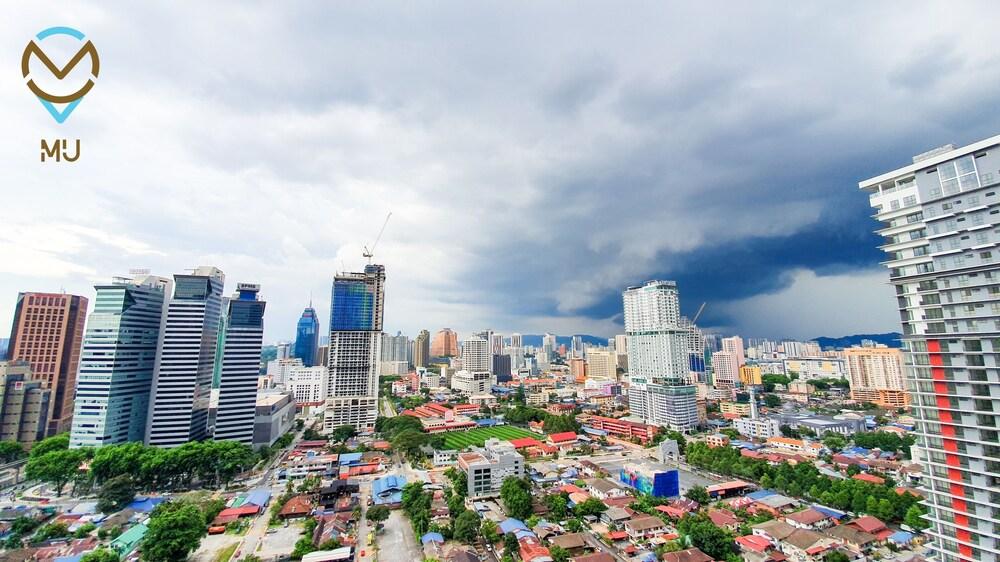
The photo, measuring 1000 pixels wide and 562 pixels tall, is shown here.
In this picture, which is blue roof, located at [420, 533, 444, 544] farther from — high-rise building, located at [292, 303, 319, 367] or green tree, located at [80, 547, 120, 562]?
high-rise building, located at [292, 303, 319, 367]

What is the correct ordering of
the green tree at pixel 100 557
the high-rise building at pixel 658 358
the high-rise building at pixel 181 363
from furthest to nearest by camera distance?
the high-rise building at pixel 658 358 → the high-rise building at pixel 181 363 → the green tree at pixel 100 557

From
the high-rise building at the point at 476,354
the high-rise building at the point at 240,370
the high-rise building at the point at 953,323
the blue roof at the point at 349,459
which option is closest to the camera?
the high-rise building at the point at 953,323

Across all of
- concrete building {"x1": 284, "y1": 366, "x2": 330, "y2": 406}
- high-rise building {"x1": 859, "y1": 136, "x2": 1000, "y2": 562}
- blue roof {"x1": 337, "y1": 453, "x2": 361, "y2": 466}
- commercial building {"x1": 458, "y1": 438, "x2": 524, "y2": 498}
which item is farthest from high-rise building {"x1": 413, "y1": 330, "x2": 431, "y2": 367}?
high-rise building {"x1": 859, "y1": 136, "x2": 1000, "y2": 562}

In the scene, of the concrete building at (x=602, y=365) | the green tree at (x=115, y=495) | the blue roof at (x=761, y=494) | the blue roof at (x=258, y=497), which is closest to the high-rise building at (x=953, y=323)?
the blue roof at (x=761, y=494)

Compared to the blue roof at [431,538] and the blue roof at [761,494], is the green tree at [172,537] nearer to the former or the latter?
the blue roof at [431,538]

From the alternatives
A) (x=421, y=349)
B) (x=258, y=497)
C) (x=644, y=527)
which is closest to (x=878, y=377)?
(x=644, y=527)
